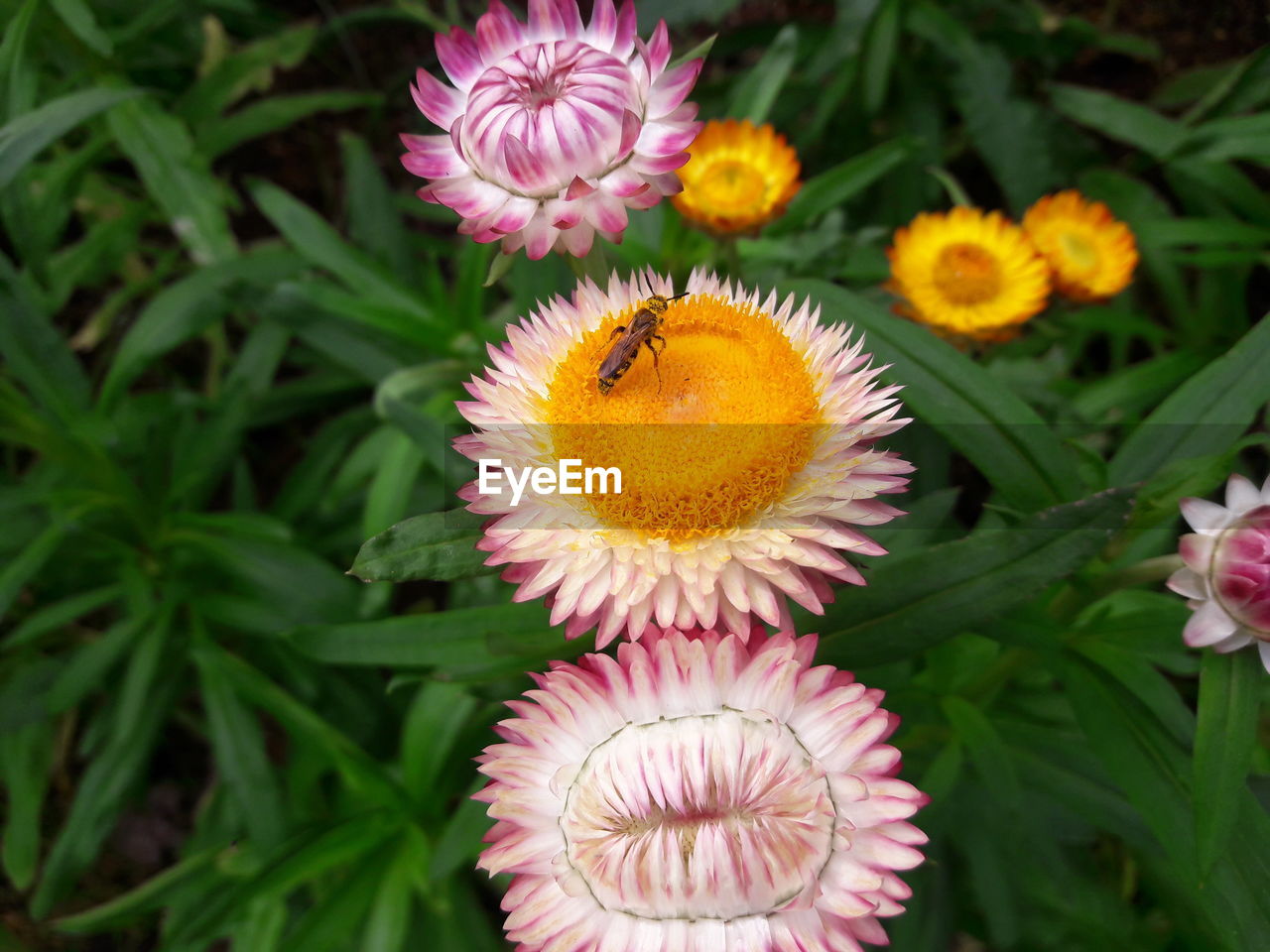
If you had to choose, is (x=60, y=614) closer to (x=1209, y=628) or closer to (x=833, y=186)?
(x=833, y=186)

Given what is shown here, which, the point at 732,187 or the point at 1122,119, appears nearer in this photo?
the point at 732,187

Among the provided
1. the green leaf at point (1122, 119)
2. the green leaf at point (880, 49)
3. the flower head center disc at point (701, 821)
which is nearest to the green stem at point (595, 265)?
the flower head center disc at point (701, 821)

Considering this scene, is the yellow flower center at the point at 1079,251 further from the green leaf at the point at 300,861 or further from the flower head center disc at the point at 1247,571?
the green leaf at the point at 300,861

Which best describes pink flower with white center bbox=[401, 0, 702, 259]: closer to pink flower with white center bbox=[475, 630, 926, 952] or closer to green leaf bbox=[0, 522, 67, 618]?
pink flower with white center bbox=[475, 630, 926, 952]

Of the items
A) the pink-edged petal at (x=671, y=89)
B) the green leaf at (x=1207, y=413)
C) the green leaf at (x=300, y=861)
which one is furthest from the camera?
the green leaf at (x=300, y=861)

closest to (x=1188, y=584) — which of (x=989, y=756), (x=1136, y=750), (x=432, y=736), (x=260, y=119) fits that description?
(x=1136, y=750)

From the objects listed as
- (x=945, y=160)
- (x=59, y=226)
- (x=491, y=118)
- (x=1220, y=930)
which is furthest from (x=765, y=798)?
(x=945, y=160)
